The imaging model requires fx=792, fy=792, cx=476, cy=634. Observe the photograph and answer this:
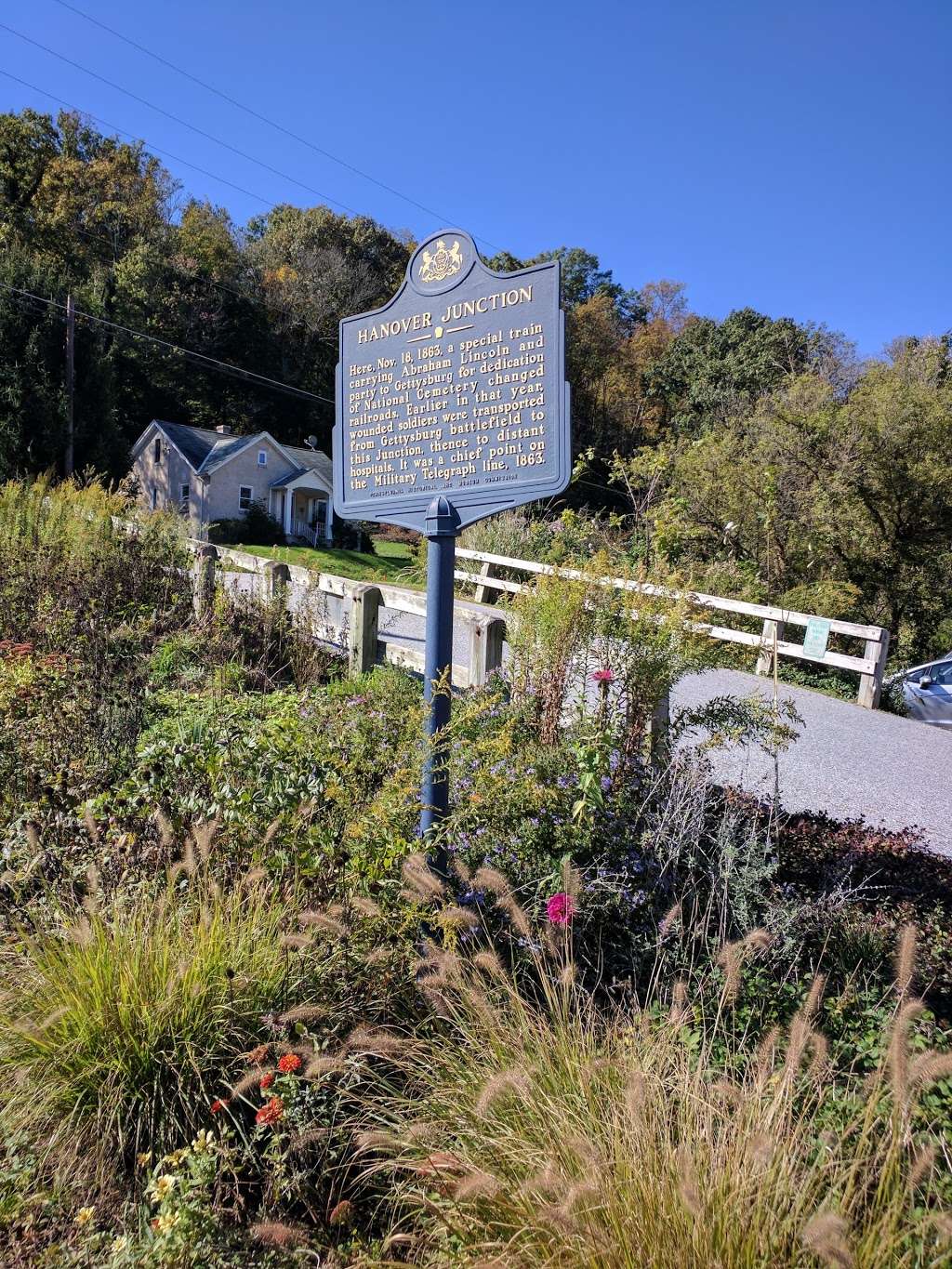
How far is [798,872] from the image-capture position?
458 cm

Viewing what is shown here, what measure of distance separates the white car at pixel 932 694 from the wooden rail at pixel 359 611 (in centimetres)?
706

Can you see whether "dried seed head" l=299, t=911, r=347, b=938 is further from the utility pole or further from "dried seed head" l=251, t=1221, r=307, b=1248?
the utility pole

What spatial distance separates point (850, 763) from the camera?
769 centimetres

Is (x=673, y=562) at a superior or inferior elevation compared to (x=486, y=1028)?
superior

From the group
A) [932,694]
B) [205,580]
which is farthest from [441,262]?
[932,694]

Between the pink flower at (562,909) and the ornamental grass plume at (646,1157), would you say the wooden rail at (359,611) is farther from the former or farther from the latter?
the ornamental grass plume at (646,1157)

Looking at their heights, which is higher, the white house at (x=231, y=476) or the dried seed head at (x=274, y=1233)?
the white house at (x=231, y=476)

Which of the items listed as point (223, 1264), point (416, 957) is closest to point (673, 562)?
point (416, 957)

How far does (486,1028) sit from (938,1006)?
2.15m

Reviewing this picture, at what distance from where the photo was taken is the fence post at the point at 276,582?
7789 millimetres

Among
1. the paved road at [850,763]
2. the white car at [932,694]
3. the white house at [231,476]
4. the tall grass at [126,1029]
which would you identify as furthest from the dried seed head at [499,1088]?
the white house at [231,476]

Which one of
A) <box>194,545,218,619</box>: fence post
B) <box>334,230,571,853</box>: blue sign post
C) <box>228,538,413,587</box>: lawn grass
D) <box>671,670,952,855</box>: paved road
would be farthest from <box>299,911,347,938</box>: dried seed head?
<box>228,538,413,587</box>: lawn grass

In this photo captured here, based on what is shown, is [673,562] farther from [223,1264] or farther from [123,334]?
[123,334]

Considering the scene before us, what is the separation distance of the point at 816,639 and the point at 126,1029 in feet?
32.9
